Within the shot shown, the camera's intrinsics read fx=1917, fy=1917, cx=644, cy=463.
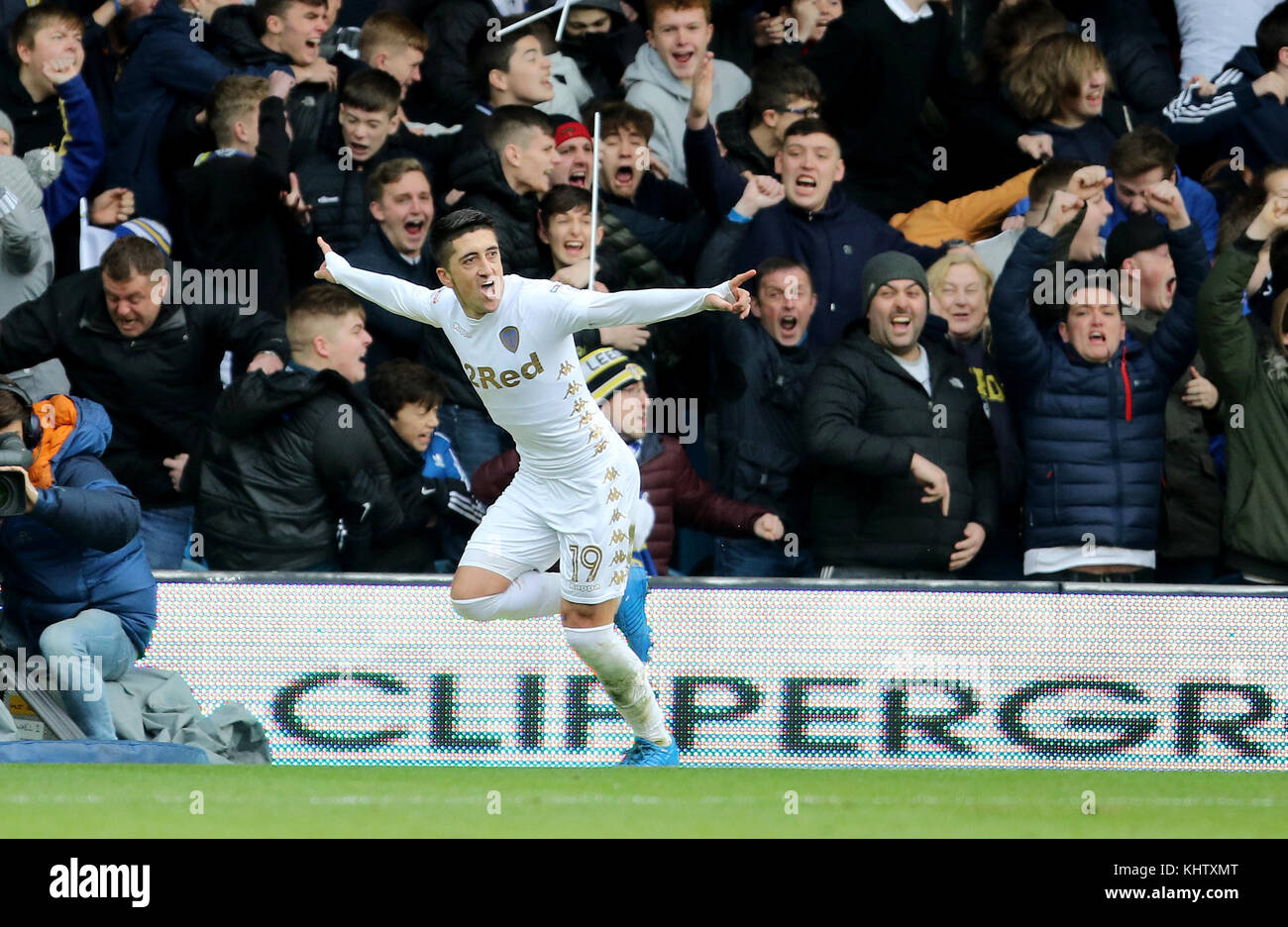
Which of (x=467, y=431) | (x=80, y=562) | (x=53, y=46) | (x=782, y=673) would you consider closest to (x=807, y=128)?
(x=467, y=431)

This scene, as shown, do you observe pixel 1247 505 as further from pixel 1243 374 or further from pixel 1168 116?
pixel 1168 116

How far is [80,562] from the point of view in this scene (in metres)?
6.64

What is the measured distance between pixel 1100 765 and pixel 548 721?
2066 millimetres

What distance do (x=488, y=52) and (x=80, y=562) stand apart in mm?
3411

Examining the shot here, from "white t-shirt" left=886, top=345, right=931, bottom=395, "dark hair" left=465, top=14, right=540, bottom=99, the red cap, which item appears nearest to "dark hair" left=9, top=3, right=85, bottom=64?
"dark hair" left=465, top=14, right=540, bottom=99

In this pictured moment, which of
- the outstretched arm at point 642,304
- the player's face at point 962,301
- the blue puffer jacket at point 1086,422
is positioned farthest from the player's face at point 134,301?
the blue puffer jacket at point 1086,422

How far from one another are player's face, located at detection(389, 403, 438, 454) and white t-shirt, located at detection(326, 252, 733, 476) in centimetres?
153

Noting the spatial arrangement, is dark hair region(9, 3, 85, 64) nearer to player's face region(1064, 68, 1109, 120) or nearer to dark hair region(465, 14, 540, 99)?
dark hair region(465, 14, 540, 99)

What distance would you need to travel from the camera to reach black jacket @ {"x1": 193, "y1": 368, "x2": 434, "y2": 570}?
307 inches

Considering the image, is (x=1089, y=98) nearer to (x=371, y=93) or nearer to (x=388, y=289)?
(x=371, y=93)

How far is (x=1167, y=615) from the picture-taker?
7359 mm

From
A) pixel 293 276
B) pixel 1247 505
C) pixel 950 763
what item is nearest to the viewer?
pixel 950 763

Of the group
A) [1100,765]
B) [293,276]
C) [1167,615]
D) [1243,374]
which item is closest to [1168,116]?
[1243,374]

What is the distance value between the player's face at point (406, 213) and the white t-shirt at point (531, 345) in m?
1.89
